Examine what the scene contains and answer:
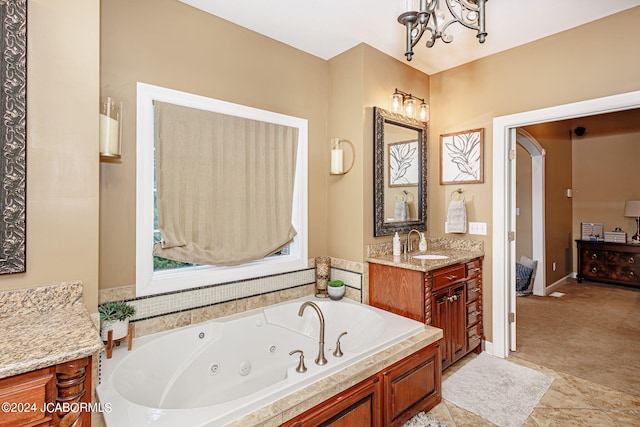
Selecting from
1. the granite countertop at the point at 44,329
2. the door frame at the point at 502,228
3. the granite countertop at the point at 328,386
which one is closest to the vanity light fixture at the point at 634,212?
the door frame at the point at 502,228

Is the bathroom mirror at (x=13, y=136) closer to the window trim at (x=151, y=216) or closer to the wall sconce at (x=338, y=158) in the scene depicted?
the window trim at (x=151, y=216)

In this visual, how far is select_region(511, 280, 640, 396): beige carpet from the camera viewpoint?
269cm

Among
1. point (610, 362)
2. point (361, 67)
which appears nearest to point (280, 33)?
point (361, 67)

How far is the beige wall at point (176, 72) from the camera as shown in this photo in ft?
6.40

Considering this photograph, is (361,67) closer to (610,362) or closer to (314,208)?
(314,208)

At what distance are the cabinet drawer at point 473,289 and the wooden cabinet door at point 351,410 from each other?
150 cm

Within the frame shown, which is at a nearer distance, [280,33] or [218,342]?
[218,342]

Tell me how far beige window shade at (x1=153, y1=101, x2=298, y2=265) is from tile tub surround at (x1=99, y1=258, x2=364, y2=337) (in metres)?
0.22

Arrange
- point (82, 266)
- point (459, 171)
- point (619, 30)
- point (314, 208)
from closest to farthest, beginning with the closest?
point (82, 266) → point (619, 30) → point (314, 208) → point (459, 171)

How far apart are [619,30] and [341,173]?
89.5 inches

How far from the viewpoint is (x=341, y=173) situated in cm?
291

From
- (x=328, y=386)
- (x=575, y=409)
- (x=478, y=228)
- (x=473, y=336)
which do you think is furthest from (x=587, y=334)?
(x=328, y=386)

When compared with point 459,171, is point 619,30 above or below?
above

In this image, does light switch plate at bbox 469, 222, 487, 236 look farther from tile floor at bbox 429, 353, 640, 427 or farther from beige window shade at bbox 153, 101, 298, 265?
beige window shade at bbox 153, 101, 298, 265
